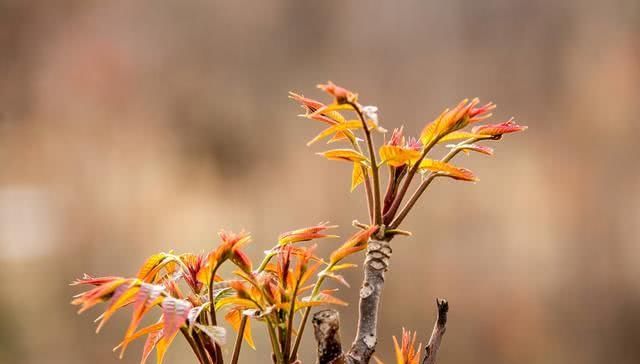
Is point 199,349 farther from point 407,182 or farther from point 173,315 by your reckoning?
point 407,182

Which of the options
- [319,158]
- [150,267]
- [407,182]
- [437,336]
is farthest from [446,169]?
[319,158]

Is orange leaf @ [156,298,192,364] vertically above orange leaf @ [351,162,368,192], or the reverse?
orange leaf @ [351,162,368,192]

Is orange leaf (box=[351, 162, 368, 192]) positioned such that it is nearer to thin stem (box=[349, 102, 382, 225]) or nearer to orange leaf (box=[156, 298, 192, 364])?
thin stem (box=[349, 102, 382, 225])

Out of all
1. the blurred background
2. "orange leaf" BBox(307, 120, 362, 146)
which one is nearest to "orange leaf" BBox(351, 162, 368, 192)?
"orange leaf" BBox(307, 120, 362, 146)

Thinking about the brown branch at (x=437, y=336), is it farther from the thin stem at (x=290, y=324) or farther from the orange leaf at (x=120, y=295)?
the orange leaf at (x=120, y=295)


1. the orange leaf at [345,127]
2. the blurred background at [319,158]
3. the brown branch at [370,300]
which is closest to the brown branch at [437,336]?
the brown branch at [370,300]

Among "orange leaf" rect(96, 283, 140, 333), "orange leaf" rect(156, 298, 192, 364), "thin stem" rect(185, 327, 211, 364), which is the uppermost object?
"orange leaf" rect(96, 283, 140, 333)

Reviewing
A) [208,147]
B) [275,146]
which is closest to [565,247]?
[275,146]
